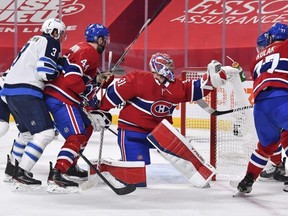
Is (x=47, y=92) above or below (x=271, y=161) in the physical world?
above

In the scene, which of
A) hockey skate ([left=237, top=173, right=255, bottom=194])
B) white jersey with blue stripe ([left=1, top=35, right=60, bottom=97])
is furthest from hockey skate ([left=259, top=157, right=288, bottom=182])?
white jersey with blue stripe ([left=1, top=35, right=60, bottom=97])

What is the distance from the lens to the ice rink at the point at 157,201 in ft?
9.75

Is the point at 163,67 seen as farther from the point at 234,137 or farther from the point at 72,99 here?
the point at 234,137

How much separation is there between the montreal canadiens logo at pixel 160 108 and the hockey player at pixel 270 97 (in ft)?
1.81

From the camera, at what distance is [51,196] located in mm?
3316

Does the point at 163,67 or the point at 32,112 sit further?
the point at 163,67

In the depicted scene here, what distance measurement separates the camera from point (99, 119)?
364cm

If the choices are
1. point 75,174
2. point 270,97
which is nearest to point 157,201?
point 270,97

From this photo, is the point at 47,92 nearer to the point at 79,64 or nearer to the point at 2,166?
the point at 79,64

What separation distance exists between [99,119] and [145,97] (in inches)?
11.1

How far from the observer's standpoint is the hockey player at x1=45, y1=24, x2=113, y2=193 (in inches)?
134

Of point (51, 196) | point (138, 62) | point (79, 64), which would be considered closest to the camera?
point (51, 196)

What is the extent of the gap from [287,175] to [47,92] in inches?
58.8

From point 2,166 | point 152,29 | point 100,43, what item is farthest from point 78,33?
point 100,43
